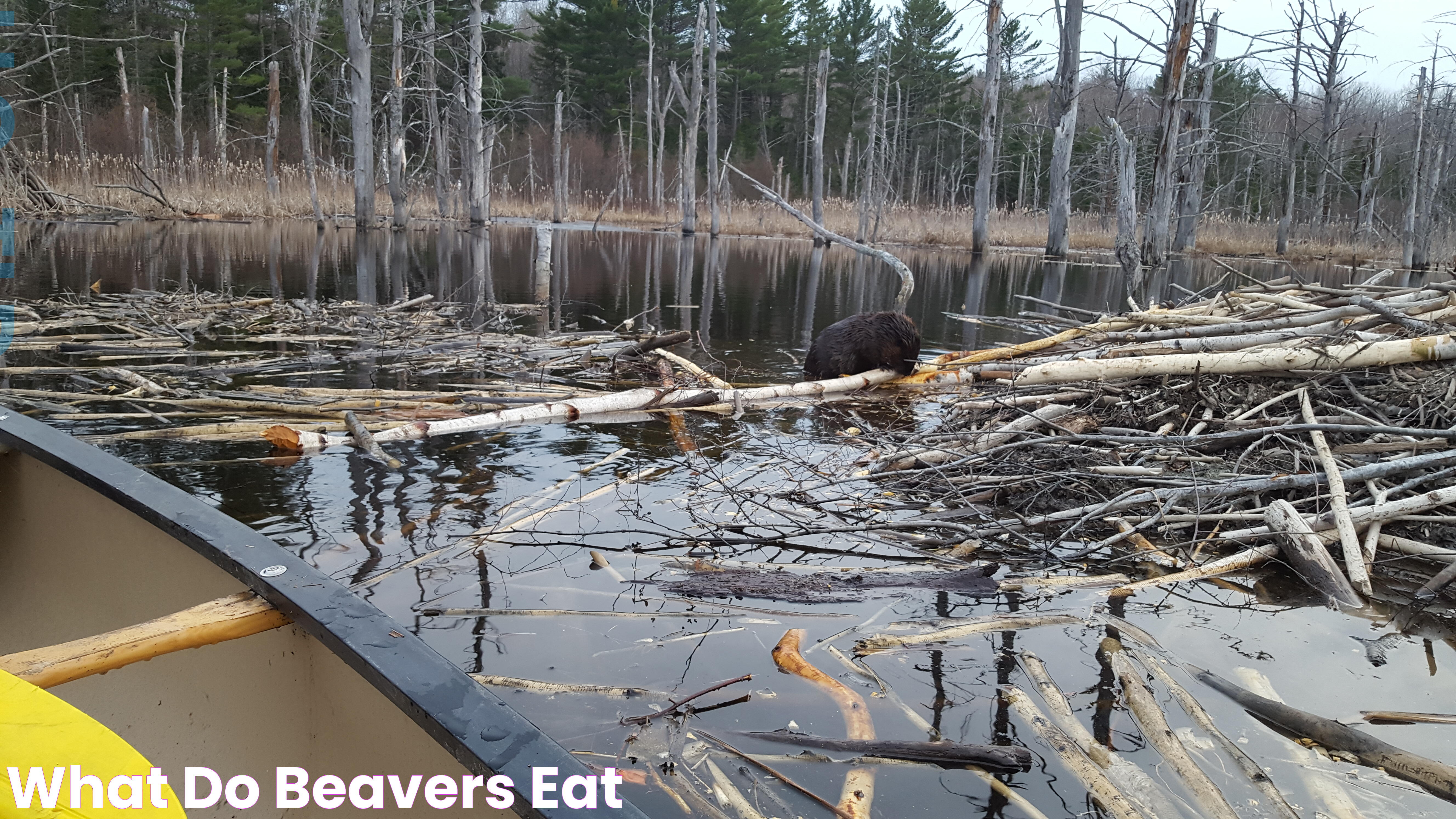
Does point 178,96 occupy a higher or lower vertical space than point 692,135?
higher

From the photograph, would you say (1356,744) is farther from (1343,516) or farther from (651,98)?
(651,98)

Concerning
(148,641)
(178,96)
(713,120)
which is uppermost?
(178,96)

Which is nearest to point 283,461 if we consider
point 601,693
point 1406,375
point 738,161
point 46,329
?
point 601,693

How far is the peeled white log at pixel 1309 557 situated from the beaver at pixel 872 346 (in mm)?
3823

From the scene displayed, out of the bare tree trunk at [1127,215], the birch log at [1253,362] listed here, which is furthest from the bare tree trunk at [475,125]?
the birch log at [1253,362]

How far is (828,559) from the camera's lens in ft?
11.9

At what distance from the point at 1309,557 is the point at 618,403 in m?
3.96

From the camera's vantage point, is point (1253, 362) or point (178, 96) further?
point (178, 96)

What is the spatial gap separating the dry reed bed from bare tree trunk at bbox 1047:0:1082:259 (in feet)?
17.3

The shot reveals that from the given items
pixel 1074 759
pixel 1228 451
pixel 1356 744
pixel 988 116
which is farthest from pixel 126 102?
pixel 1356 744

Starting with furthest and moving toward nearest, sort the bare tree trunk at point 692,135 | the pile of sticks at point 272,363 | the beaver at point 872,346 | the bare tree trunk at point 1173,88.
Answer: the bare tree trunk at point 692,135 < the bare tree trunk at point 1173,88 < the beaver at point 872,346 < the pile of sticks at point 272,363

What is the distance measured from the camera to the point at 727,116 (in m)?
49.7

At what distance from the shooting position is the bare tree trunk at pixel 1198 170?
82.1 feet

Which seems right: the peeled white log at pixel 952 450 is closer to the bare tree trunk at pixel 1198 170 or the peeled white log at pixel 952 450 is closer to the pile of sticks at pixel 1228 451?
the pile of sticks at pixel 1228 451
